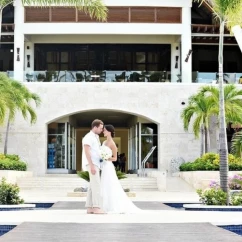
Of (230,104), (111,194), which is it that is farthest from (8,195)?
(230,104)

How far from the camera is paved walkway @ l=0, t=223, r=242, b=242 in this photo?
302 inches

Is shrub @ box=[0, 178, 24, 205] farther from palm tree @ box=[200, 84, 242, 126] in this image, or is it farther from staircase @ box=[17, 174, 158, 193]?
palm tree @ box=[200, 84, 242, 126]

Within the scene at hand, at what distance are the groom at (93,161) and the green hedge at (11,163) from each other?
1508cm

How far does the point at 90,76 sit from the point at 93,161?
21111 millimetres

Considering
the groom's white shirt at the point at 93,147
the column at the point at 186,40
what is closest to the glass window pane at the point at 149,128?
the column at the point at 186,40

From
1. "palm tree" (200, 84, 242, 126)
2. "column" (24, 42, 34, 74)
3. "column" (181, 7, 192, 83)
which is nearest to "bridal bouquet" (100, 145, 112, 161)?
"palm tree" (200, 84, 242, 126)

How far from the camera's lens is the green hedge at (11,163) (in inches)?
1079

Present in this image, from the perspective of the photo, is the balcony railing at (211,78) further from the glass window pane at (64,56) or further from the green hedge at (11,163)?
the green hedge at (11,163)

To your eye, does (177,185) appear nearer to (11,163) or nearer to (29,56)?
(11,163)

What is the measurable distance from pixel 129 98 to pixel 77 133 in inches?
429

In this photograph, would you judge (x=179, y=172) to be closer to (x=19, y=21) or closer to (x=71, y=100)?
(x=71, y=100)

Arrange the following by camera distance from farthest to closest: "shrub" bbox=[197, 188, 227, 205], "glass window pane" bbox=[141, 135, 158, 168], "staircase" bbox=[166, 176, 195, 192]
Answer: "glass window pane" bbox=[141, 135, 158, 168] → "staircase" bbox=[166, 176, 195, 192] → "shrub" bbox=[197, 188, 227, 205]

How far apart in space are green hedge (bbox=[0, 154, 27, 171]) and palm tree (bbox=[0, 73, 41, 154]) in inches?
26.8

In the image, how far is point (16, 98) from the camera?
2883cm
